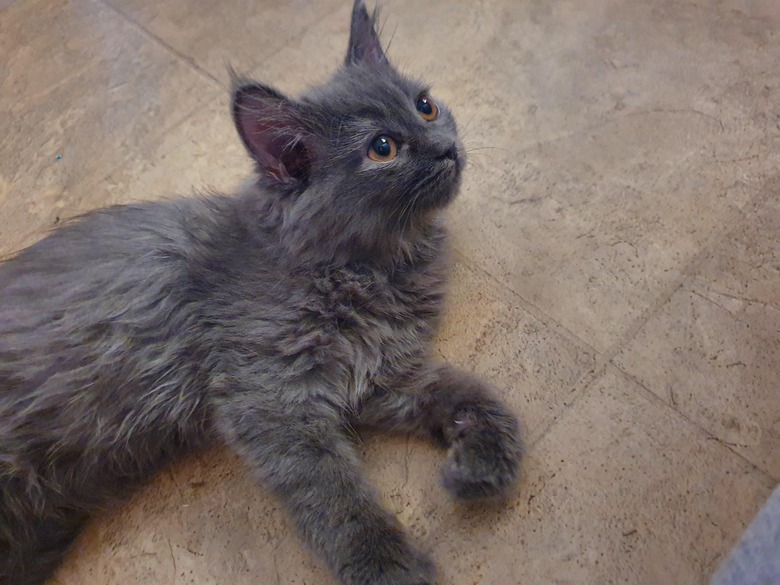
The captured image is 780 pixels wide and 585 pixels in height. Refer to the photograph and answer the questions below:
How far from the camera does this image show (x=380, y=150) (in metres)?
1.40

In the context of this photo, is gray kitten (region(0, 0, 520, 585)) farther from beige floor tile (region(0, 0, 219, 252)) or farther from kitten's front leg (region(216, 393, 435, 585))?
beige floor tile (region(0, 0, 219, 252))

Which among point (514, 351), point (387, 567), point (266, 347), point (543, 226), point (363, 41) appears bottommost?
point (387, 567)

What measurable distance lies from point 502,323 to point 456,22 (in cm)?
136

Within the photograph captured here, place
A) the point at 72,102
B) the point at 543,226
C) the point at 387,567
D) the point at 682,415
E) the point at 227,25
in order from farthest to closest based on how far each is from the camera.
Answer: the point at 227,25 → the point at 72,102 → the point at 543,226 → the point at 682,415 → the point at 387,567

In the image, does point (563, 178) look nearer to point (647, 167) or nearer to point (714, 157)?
point (647, 167)

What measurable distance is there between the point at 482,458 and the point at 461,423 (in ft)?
0.35

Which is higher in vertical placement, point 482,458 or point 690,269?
point 690,269

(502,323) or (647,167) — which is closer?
(502,323)

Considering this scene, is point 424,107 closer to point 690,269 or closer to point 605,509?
point 690,269

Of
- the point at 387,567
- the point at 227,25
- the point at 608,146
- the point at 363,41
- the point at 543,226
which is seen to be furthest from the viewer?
the point at 227,25

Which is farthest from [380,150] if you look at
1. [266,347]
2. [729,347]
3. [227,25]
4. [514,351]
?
[227,25]

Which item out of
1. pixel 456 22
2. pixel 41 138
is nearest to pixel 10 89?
pixel 41 138

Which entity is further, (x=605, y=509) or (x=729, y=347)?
(x=729, y=347)

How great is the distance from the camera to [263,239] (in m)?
1.47
